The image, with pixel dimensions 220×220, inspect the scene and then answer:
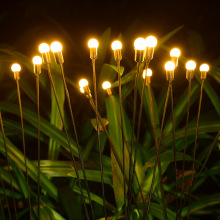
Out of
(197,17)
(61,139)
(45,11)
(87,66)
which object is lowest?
(61,139)

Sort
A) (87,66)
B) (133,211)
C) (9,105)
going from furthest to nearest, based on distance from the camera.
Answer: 1. (87,66)
2. (9,105)
3. (133,211)

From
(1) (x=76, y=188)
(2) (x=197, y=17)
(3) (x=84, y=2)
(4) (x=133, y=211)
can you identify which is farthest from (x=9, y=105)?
(2) (x=197, y=17)

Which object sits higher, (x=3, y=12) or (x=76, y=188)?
(x=3, y=12)

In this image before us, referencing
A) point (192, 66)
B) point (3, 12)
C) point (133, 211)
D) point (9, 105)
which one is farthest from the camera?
point (3, 12)

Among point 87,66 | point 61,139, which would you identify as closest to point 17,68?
point 61,139

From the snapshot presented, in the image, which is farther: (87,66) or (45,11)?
(45,11)

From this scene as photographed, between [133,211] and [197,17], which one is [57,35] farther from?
[133,211]

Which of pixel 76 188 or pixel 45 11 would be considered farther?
pixel 45 11

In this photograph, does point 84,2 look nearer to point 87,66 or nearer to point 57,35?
point 57,35

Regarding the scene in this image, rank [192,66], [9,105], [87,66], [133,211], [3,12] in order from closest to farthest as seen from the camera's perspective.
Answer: [192,66]
[133,211]
[9,105]
[87,66]
[3,12]
